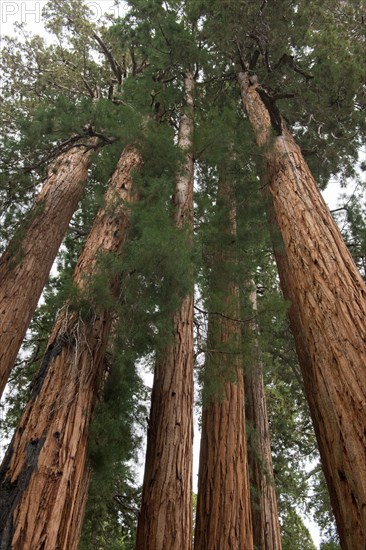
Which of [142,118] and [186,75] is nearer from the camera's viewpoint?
[142,118]

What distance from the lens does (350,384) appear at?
3.01 metres

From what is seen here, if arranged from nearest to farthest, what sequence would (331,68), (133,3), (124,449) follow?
(124,449)
(331,68)
(133,3)

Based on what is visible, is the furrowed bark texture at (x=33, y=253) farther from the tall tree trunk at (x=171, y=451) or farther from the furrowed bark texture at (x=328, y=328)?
the furrowed bark texture at (x=328, y=328)

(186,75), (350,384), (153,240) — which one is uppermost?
(186,75)

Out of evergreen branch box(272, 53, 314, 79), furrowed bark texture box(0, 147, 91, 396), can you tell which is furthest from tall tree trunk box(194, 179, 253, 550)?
evergreen branch box(272, 53, 314, 79)

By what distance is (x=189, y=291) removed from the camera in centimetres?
437

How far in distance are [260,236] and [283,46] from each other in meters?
3.73

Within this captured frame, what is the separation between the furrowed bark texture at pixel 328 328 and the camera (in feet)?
8.89

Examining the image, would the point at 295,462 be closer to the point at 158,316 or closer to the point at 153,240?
the point at 158,316

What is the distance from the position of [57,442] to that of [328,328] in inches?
87.4

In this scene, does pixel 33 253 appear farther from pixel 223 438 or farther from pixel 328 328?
pixel 328 328

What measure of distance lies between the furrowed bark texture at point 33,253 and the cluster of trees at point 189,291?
0.09 ft

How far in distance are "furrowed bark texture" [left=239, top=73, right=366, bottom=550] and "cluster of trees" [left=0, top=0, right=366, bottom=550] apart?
16 mm

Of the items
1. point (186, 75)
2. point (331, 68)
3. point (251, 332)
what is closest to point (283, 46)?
point (331, 68)
